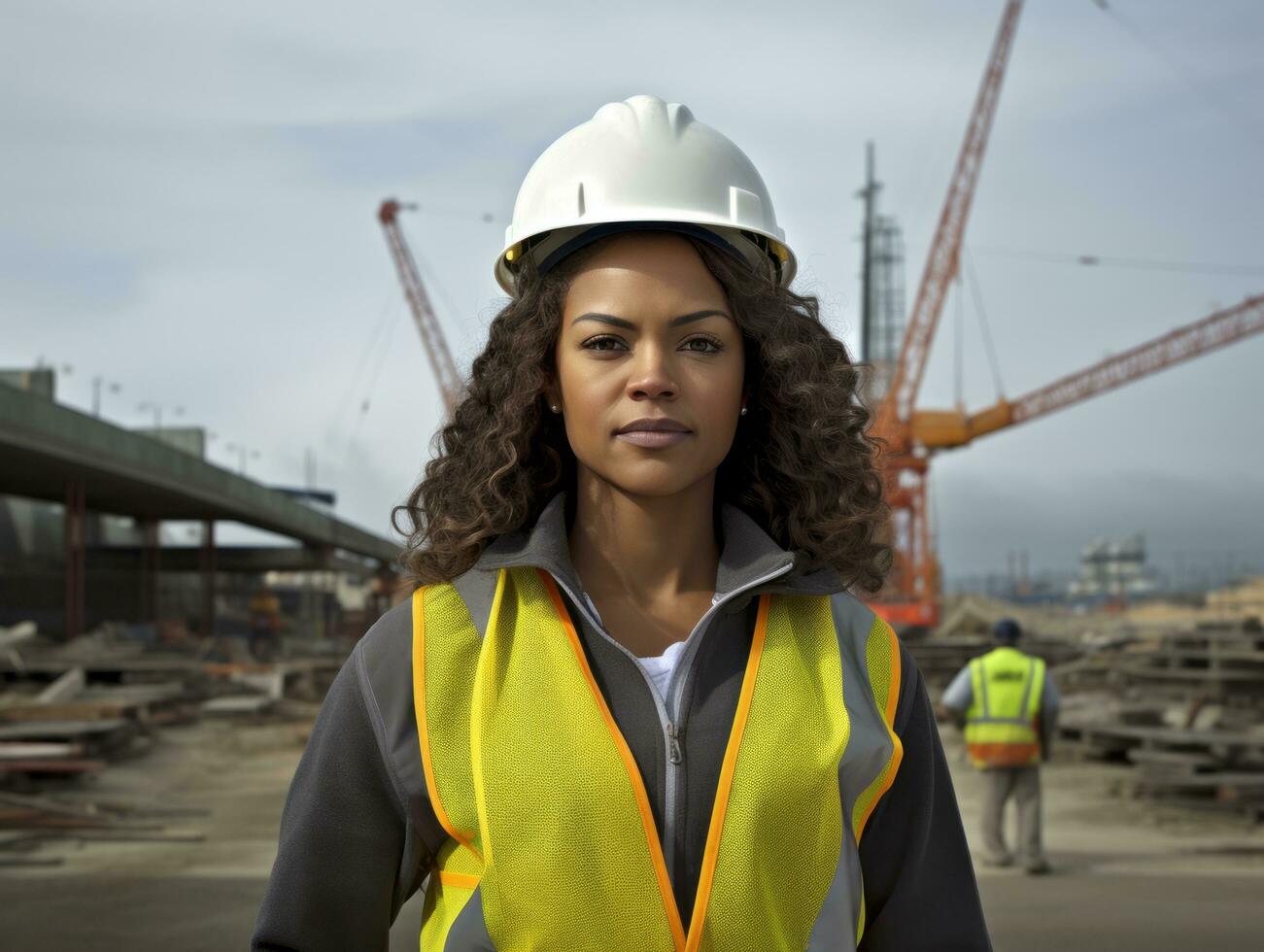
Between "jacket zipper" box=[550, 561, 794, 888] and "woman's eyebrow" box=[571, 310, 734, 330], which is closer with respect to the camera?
"jacket zipper" box=[550, 561, 794, 888]

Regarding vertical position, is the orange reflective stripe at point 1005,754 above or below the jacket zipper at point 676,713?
below

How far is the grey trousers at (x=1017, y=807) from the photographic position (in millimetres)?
9664

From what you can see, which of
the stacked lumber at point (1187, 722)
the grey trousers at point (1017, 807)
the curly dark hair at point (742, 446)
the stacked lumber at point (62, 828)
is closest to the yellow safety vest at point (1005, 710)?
the grey trousers at point (1017, 807)

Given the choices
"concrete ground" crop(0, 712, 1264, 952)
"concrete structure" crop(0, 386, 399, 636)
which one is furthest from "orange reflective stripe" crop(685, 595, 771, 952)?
"concrete structure" crop(0, 386, 399, 636)

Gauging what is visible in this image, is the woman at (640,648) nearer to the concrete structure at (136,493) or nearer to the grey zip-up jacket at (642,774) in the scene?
the grey zip-up jacket at (642,774)

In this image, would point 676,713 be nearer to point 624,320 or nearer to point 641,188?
point 624,320

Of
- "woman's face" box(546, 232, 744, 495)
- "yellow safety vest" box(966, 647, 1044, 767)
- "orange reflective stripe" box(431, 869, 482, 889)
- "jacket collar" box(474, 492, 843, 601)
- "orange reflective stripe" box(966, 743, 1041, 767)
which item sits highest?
"woman's face" box(546, 232, 744, 495)

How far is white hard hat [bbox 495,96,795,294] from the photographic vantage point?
2.08 m

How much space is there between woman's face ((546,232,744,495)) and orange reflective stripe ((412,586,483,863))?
39cm

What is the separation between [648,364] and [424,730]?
624mm

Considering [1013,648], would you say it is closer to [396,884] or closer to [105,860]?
[105,860]

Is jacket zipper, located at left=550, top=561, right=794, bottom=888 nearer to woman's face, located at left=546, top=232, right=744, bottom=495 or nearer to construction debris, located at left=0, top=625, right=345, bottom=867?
woman's face, located at left=546, top=232, right=744, bottom=495

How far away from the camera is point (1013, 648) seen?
33.4 ft

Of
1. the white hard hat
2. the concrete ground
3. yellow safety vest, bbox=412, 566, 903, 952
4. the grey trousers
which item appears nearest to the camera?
yellow safety vest, bbox=412, 566, 903, 952
